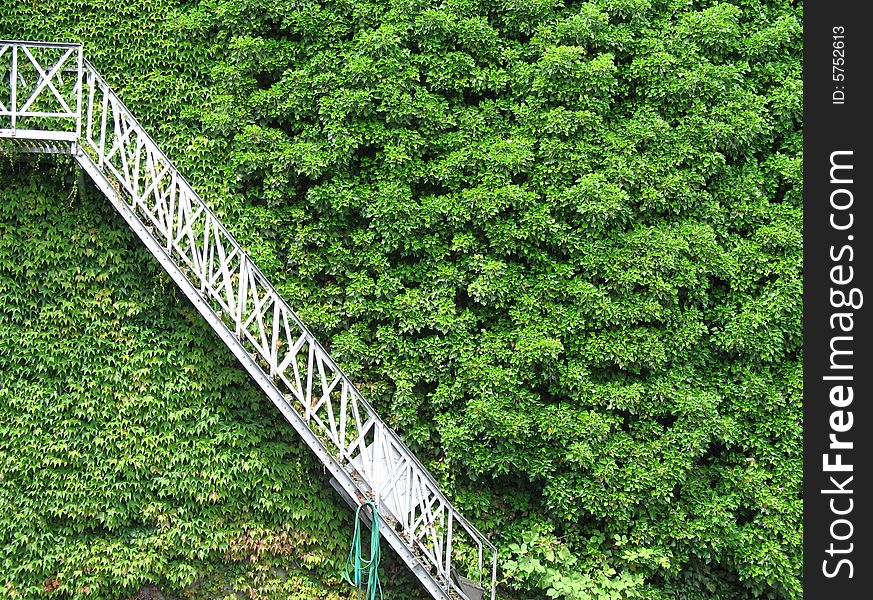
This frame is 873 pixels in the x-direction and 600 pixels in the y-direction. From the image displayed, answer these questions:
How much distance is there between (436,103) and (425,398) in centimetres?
321

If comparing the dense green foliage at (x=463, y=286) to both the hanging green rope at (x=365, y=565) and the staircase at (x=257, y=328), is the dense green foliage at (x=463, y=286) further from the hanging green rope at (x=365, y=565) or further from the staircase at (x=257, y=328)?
the staircase at (x=257, y=328)

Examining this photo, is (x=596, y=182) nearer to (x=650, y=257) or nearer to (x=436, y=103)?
(x=650, y=257)

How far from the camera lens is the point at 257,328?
844 cm

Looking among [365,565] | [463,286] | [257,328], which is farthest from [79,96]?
[365,565]

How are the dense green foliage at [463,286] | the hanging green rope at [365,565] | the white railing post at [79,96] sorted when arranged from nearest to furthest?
the white railing post at [79,96]
the hanging green rope at [365,565]
the dense green foliage at [463,286]

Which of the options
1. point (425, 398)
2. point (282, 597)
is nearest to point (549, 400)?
point (425, 398)

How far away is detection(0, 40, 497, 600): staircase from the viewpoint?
777cm

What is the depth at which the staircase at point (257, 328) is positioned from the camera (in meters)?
7.77

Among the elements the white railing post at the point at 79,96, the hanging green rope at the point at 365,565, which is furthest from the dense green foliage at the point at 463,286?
the white railing post at the point at 79,96

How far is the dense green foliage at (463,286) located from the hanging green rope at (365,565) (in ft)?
0.67

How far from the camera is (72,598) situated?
8031 mm

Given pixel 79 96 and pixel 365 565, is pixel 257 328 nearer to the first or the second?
pixel 365 565

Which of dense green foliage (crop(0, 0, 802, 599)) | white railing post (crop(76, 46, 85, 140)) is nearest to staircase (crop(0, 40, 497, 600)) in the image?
white railing post (crop(76, 46, 85, 140))

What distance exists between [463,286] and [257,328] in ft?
7.27
